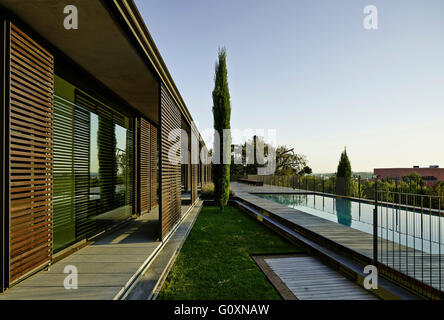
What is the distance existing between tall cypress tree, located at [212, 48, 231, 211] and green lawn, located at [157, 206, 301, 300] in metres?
2.82

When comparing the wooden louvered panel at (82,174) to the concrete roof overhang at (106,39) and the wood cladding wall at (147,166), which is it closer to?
the concrete roof overhang at (106,39)

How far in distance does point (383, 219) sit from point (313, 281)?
17.9 feet

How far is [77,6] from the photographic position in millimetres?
2422

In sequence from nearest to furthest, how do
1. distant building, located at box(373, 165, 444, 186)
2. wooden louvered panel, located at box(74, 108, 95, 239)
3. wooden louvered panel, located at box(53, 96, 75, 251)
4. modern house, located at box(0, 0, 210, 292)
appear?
1. modern house, located at box(0, 0, 210, 292)
2. wooden louvered panel, located at box(53, 96, 75, 251)
3. wooden louvered panel, located at box(74, 108, 95, 239)
4. distant building, located at box(373, 165, 444, 186)

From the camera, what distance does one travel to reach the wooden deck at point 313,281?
2.83 meters

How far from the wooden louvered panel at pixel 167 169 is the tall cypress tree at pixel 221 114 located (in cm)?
298

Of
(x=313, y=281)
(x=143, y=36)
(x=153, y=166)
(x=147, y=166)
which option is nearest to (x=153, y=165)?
(x=153, y=166)

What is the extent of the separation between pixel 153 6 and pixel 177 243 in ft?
17.2

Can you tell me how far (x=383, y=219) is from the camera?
7227 millimetres

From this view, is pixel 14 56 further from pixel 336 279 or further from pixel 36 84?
pixel 336 279

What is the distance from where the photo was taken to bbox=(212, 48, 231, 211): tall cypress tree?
904cm

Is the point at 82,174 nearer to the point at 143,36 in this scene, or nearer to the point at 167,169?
the point at 167,169

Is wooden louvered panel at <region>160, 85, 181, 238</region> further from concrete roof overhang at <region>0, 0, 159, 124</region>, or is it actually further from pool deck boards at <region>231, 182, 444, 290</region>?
pool deck boards at <region>231, 182, 444, 290</region>

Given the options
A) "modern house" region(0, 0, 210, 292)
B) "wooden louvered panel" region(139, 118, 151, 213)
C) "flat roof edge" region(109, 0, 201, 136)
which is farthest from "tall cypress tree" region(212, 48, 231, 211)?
"flat roof edge" region(109, 0, 201, 136)
